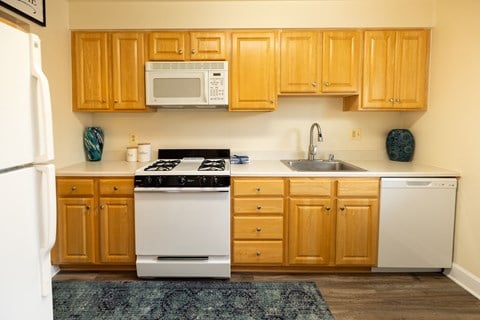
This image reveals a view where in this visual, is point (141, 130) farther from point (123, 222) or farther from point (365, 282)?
point (365, 282)

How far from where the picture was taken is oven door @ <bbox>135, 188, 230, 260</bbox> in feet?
8.32

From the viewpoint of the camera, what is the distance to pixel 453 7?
8.49ft

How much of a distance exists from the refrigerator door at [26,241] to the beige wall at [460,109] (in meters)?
2.71

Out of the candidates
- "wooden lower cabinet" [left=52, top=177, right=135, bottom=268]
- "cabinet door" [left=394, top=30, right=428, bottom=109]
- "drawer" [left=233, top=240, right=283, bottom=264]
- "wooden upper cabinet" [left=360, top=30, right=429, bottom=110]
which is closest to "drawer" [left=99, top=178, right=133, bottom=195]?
"wooden lower cabinet" [left=52, top=177, right=135, bottom=268]

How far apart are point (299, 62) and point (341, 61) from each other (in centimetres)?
36

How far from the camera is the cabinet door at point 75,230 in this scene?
2629 mm

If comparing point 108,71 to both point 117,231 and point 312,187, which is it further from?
point 312,187

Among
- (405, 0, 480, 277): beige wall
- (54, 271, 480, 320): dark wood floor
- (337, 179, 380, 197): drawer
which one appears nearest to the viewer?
(54, 271, 480, 320): dark wood floor

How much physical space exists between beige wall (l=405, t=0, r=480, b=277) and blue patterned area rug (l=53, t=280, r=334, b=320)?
1.23 meters

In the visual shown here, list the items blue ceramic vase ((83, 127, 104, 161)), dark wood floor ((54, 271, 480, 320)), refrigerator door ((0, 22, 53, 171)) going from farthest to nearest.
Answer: blue ceramic vase ((83, 127, 104, 161)) < dark wood floor ((54, 271, 480, 320)) < refrigerator door ((0, 22, 53, 171))

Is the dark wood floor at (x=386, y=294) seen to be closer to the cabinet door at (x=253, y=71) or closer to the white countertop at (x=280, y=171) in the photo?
the white countertop at (x=280, y=171)

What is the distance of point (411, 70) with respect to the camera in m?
2.88

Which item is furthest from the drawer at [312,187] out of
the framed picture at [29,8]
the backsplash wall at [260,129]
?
the framed picture at [29,8]

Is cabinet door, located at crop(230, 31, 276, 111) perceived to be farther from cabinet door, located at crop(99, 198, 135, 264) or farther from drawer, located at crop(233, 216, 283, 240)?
cabinet door, located at crop(99, 198, 135, 264)
